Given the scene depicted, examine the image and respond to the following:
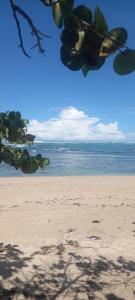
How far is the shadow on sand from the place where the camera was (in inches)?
212

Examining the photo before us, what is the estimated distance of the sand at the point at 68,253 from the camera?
553 centimetres

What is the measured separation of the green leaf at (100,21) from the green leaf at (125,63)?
0.39ft

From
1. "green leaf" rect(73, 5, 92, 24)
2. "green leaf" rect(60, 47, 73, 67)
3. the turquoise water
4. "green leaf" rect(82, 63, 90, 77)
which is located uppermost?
"green leaf" rect(73, 5, 92, 24)

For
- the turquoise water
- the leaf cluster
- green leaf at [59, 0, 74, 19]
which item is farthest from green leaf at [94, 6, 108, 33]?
the turquoise water

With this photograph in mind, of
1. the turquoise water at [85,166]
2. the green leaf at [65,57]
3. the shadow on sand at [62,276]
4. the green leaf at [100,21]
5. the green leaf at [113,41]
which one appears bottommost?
the shadow on sand at [62,276]

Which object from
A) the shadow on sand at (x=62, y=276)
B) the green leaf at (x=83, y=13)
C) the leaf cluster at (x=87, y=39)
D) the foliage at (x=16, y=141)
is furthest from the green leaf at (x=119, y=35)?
the shadow on sand at (x=62, y=276)

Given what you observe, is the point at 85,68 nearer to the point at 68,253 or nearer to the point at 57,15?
the point at 57,15

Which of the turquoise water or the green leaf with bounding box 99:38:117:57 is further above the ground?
the green leaf with bounding box 99:38:117:57

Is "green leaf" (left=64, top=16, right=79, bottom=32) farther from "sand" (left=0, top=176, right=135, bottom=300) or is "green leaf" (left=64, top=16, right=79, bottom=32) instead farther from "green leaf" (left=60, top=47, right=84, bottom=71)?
"sand" (left=0, top=176, right=135, bottom=300)

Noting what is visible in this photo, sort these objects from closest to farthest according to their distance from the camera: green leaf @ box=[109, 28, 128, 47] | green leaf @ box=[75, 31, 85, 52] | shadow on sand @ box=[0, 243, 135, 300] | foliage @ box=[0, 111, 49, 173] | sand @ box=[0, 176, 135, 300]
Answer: green leaf @ box=[109, 28, 128, 47]
green leaf @ box=[75, 31, 85, 52]
foliage @ box=[0, 111, 49, 173]
shadow on sand @ box=[0, 243, 135, 300]
sand @ box=[0, 176, 135, 300]

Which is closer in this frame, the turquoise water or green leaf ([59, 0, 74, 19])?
green leaf ([59, 0, 74, 19])

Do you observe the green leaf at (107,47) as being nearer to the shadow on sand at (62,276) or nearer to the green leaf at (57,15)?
the green leaf at (57,15)

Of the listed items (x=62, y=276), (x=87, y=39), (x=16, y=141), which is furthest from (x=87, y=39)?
(x=62, y=276)

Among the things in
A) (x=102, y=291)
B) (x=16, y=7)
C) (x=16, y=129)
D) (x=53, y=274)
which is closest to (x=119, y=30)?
(x=16, y=7)
